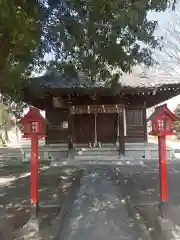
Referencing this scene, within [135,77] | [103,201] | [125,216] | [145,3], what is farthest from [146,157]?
[145,3]

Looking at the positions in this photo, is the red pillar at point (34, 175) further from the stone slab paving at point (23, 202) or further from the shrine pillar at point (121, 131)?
the shrine pillar at point (121, 131)

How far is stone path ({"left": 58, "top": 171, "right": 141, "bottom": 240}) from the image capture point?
611 cm

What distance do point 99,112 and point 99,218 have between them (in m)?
11.5

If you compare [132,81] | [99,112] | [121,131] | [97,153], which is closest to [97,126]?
[99,112]

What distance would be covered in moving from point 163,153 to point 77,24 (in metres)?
3.16

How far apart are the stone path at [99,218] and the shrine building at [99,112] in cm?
828

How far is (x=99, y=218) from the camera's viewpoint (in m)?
7.07

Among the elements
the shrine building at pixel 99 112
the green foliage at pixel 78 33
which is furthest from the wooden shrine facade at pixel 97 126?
the green foliage at pixel 78 33

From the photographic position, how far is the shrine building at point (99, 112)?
57.0ft

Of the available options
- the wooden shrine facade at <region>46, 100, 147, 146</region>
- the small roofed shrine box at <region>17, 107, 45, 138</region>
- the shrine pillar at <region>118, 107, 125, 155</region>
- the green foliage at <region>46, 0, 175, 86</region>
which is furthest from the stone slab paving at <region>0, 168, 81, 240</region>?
the wooden shrine facade at <region>46, 100, 147, 146</region>

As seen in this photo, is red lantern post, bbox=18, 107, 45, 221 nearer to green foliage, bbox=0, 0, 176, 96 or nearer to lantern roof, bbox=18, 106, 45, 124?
lantern roof, bbox=18, 106, 45, 124

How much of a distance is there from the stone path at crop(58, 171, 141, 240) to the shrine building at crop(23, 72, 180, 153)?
828cm

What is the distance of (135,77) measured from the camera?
18.7 m

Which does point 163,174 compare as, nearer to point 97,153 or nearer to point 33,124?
point 33,124
